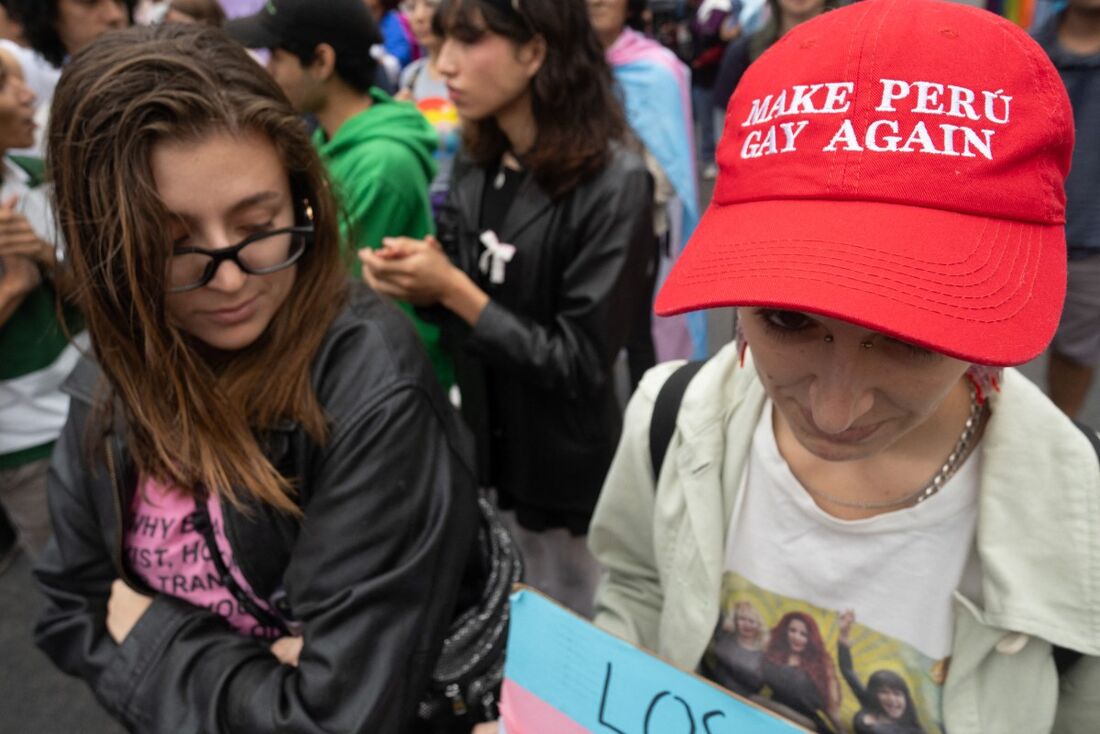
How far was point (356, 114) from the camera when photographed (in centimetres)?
248

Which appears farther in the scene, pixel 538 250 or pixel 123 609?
pixel 538 250

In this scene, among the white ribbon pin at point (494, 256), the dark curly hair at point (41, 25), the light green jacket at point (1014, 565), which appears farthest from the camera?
the dark curly hair at point (41, 25)

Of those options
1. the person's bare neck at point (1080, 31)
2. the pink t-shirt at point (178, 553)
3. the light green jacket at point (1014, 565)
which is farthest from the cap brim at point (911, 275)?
the person's bare neck at point (1080, 31)

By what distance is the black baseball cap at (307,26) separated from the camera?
2324 mm

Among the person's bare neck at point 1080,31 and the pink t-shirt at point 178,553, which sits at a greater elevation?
the person's bare neck at point 1080,31

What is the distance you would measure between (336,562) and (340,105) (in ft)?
5.92

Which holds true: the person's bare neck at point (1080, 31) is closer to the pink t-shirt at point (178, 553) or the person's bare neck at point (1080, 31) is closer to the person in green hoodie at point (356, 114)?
the person in green hoodie at point (356, 114)

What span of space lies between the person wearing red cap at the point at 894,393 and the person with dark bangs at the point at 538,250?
0.81 meters

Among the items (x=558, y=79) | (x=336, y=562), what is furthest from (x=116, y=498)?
(x=558, y=79)

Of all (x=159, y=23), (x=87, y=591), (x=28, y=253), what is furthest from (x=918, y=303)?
(x=28, y=253)

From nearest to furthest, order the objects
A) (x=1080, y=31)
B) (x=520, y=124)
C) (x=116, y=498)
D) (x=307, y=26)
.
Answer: (x=116, y=498) → (x=520, y=124) → (x=307, y=26) → (x=1080, y=31)

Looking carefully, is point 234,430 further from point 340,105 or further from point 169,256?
point 340,105

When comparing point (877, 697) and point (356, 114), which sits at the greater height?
point (356, 114)

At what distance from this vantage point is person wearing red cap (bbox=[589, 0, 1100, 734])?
722 millimetres
